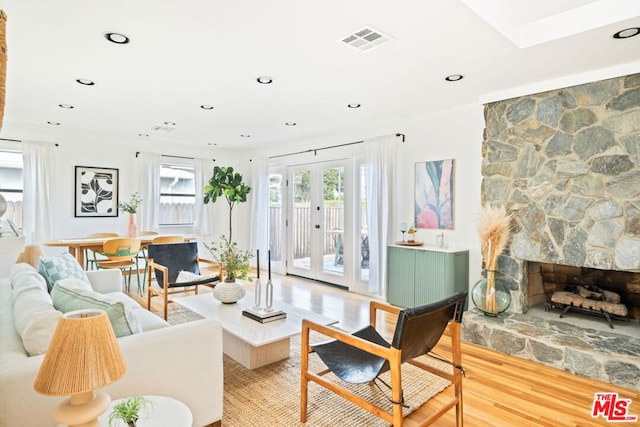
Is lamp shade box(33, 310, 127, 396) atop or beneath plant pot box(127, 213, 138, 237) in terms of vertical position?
beneath

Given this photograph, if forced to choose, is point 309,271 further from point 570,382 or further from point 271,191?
point 570,382

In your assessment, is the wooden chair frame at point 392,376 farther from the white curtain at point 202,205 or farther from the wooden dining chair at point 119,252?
the white curtain at point 202,205

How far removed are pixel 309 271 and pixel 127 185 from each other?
342cm

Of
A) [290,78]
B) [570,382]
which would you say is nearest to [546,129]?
[570,382]

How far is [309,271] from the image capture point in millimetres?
6410

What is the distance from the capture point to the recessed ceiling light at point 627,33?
2414 millimetres

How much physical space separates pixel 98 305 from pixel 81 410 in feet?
2.63

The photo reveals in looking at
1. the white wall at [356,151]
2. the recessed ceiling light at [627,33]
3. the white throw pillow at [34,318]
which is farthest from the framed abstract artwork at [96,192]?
the recessed ceiling light at [627,33]

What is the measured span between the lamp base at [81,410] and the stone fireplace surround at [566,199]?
3126 mm

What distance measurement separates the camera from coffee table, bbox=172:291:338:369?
2.67 m

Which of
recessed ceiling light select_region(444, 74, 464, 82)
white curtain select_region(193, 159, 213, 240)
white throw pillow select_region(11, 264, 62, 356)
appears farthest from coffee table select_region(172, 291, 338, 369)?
white curtain select_region(193, 159, 213, 240)

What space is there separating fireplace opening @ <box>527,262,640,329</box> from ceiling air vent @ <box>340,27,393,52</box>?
272cm

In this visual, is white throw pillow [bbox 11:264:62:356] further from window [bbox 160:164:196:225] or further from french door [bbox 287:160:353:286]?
window [bbox 160:164:196:225]

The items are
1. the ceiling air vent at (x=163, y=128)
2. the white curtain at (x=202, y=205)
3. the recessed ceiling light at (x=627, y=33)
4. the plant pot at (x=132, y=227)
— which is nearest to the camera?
the recessed ceiling light at (x=627, y=33)
